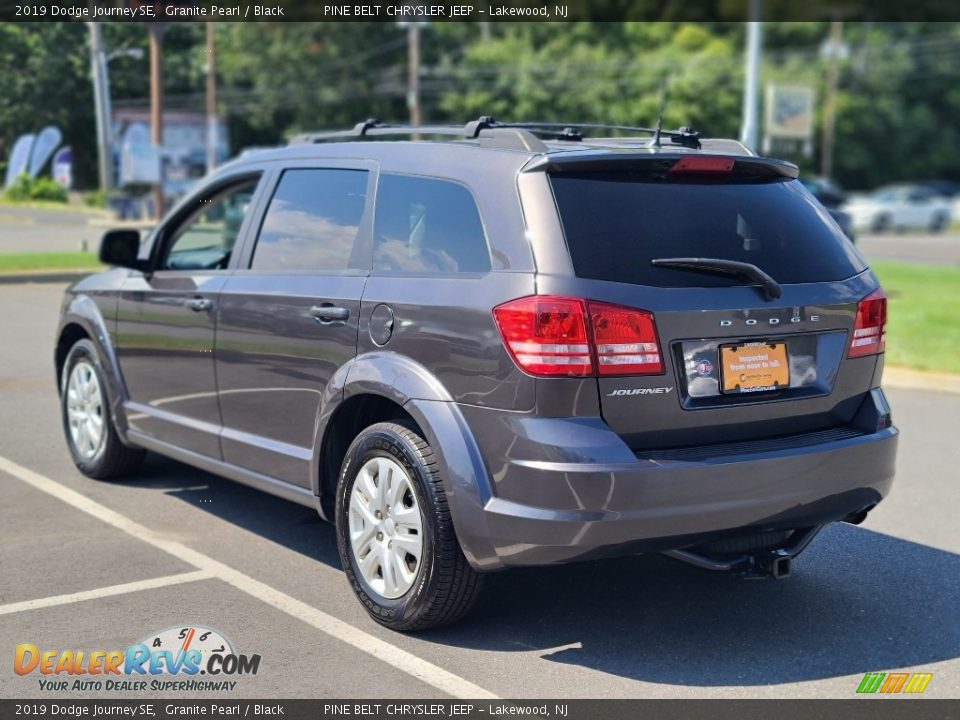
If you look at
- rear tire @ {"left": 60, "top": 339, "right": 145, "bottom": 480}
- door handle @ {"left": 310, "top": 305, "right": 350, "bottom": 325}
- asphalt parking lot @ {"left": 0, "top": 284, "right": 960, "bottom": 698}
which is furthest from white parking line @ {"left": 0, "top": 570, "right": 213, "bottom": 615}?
rear tire @ {"left": 60, "top": 339, "right": 145, "bottom": 480}

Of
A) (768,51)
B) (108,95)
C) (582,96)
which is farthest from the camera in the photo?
(768,51)

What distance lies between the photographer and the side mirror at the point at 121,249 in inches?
244

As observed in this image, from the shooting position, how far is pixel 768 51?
70.2 metres

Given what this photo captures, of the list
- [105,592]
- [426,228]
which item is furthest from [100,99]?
[426,228]

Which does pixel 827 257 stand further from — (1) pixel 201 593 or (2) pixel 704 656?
(1) pixel 201 593

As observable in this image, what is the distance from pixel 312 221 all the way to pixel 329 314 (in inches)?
24.0

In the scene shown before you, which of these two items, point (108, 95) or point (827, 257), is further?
point (108, 95)

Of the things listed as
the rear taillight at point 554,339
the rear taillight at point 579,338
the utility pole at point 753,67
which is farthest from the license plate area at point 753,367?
the utility pole at point 753,67

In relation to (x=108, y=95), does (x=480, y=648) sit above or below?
below

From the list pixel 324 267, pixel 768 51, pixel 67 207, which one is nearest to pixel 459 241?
pixel 324 267

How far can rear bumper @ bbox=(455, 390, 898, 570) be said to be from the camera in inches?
156

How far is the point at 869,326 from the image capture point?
471 cm

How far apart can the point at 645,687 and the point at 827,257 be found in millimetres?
1808

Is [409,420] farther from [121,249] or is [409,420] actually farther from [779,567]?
[121,249]
